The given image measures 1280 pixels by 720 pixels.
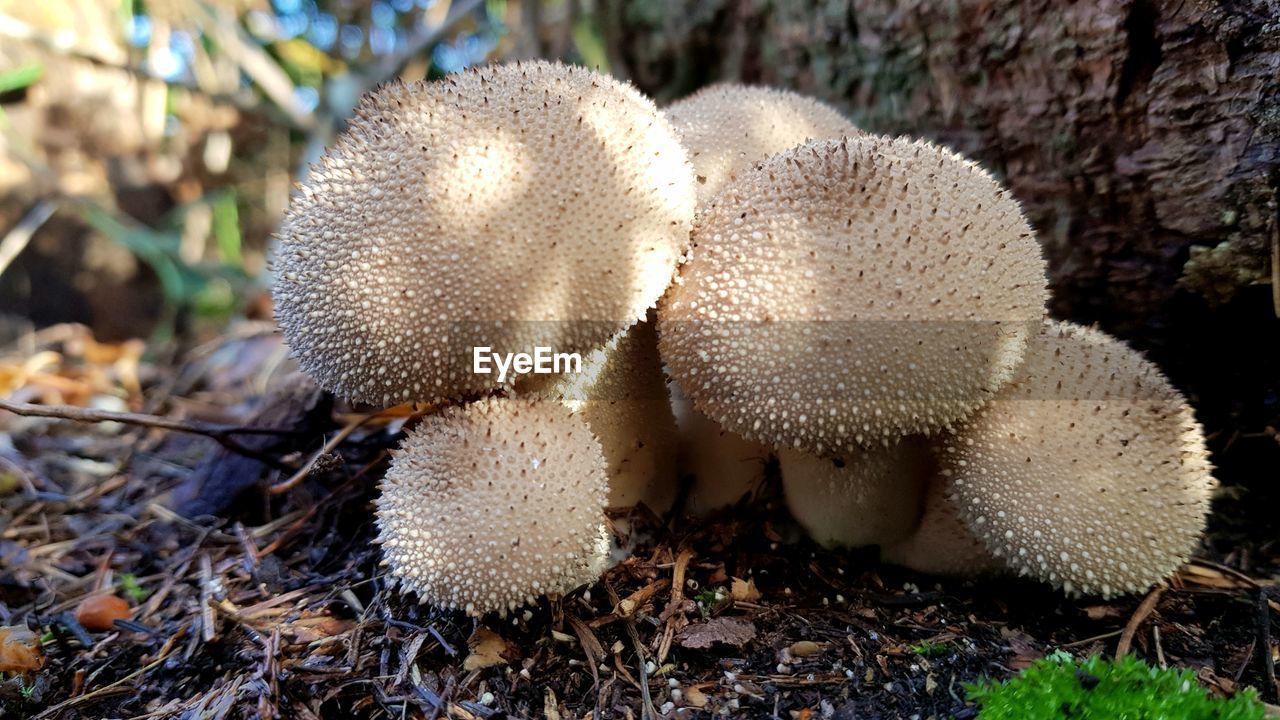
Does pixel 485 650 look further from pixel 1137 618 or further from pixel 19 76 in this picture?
pixel 19 76

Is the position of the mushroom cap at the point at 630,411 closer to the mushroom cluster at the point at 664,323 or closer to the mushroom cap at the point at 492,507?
the mushroom cluster at the point at 664,323

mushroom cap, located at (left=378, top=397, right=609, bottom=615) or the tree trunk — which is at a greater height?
the tree trunk

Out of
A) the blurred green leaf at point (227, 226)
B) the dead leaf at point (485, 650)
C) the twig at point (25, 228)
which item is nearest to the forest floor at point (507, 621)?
the dead leaf at point (485, 650)

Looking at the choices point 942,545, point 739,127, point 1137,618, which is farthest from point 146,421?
point 1137,618

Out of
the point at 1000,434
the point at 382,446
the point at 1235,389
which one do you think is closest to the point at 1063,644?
the point at 1000,434

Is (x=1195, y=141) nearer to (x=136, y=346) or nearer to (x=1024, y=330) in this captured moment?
(x=1024, y=330)

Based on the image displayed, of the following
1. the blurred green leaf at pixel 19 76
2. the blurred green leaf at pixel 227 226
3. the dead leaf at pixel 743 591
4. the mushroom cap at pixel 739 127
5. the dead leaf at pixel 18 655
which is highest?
the blurred green leaf at pixel 19 76

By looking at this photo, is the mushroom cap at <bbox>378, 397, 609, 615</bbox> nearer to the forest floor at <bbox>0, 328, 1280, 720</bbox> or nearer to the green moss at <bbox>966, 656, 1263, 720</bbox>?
the forest floor at <bbox>0, 328, 1280, 720</bbox>

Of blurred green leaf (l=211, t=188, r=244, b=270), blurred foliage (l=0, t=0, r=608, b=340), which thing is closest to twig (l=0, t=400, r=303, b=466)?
blurred foliage (l=0, t=0, r=608, b=340)
